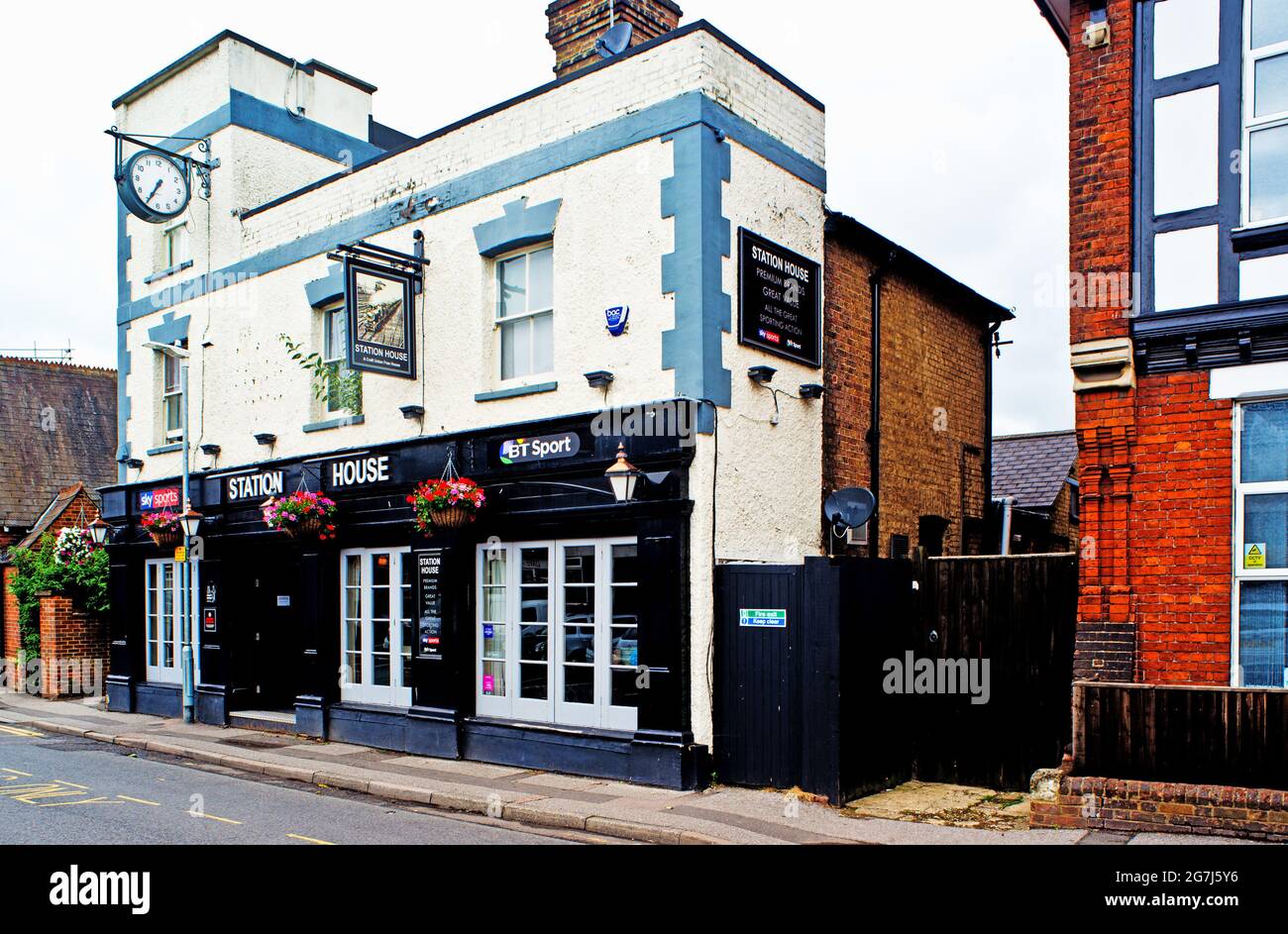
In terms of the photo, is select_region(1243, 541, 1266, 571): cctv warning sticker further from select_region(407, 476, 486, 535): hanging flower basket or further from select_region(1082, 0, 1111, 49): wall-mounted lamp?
select_region(407, 476, 486, 535): hanging flower basket

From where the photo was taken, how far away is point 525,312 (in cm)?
1247

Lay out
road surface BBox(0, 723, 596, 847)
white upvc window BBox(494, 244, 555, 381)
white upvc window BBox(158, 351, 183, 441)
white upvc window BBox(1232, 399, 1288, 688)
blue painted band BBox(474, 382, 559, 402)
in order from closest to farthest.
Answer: white upvc window BBox(1232, 399, 1288, 688), road surface BBox(0, 723, 596, 847), blue painted band BBox(474, 382, 559, 402), white upvc window BBox(494, 244, 555, 381), white upvc window BBox(158, 351, 183, 441)

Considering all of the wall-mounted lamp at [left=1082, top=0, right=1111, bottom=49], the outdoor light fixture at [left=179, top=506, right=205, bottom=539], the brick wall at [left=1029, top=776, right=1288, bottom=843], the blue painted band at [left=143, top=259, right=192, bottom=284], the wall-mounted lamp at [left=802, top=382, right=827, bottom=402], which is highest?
the wall-mounted lamp at [left=1082, top=0, right=1111, bottom=49]

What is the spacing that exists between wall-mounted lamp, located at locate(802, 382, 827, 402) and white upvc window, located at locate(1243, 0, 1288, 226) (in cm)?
467

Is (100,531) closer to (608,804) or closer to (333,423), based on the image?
(333,423)

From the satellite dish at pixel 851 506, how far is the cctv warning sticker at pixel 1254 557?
329cm

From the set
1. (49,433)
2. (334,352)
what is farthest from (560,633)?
(49,433)

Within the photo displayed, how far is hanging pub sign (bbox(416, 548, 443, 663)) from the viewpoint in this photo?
12.9 metres

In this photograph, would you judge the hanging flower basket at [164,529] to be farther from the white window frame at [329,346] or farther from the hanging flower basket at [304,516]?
the white window frame at [329,346]

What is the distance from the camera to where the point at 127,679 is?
733 inches

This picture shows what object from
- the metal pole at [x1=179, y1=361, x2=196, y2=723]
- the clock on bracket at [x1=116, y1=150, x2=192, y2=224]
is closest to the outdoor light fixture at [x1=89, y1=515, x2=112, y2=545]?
the metal pole at [x1=179, y1=361, x2=196, y2=723]

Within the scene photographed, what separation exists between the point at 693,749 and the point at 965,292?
8758 mm

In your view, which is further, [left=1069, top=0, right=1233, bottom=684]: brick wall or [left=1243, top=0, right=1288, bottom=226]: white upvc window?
[left=1069, top=0, right=1233, bottom=684]: brick wall
